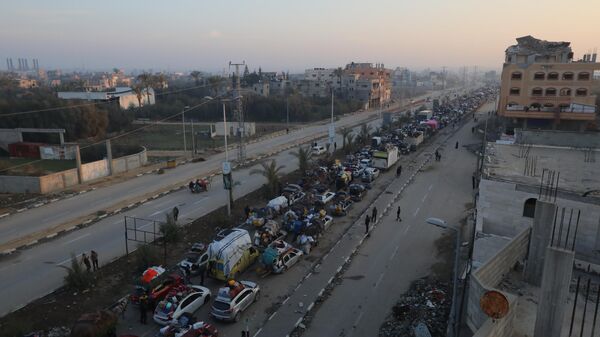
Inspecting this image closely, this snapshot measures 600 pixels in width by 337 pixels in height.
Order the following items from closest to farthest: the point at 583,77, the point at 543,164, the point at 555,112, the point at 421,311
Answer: the point at 421,311 → the point at 543,164 → the point at 555,112 → the point at 583,77

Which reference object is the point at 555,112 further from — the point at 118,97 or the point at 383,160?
the point at 118,97

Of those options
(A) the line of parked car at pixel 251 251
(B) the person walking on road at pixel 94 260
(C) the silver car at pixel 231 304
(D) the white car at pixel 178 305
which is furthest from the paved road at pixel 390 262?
(B) the person walking on road at pixel 94 260

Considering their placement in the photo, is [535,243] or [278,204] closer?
[535,243]

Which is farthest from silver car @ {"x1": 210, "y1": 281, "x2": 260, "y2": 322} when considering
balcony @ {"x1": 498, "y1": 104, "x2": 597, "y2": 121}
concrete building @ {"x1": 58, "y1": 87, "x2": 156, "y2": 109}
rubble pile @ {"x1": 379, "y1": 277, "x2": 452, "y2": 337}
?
concrete building @ {"x1": 58, "y1": 87, "x2": 156, "y2": 109}

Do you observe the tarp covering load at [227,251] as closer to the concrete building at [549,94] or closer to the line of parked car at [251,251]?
the line of parked car at [251,251]

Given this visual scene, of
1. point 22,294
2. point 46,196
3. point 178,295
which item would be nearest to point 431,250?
point 178,295

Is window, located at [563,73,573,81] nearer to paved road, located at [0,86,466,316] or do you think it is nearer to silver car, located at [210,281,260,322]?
paved road, located at [0,86,466,316]

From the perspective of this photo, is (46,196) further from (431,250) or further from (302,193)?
(431,250)

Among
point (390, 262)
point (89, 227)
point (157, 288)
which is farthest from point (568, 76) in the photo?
point (157, 288)
